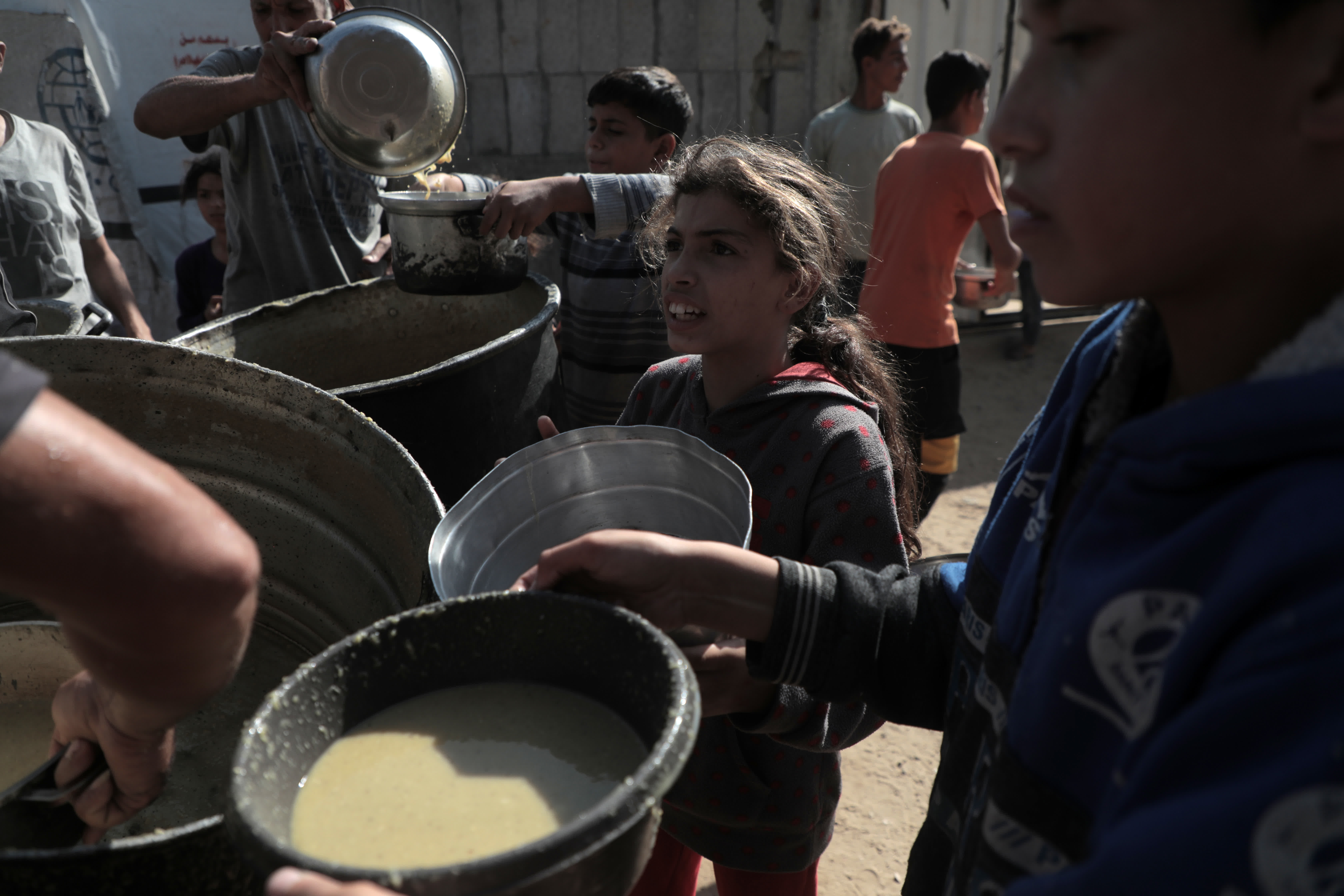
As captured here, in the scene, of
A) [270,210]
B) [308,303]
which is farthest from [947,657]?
[270,210]

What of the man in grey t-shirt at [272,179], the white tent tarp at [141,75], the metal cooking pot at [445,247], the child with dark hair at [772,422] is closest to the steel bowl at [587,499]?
the child with dark hair at [772,422]

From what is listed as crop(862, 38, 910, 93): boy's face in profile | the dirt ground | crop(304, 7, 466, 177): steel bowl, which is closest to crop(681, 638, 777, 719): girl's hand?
the dirt ground

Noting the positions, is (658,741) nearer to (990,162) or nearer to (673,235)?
(673,235)

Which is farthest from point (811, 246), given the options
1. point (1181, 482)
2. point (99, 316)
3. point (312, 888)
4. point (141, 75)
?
point (141, 75)

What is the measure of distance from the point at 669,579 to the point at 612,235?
5.03 feet

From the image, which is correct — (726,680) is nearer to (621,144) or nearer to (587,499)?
(587,499)

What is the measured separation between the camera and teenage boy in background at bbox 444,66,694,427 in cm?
242

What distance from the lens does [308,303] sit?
2.50 meters

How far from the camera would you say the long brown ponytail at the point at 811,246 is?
183 cm

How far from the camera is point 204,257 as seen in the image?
424cm

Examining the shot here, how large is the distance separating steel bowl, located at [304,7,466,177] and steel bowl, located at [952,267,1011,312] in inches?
117

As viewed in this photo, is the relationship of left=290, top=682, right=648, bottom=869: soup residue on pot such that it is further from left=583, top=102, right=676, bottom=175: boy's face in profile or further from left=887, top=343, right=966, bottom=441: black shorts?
left=887, top=343, right=966, bottom=441: black shorts

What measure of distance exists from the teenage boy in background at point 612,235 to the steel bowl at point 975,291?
6.79 ft

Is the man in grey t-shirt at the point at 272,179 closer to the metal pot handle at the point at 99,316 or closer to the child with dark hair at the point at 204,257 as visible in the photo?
the metal pot handle at the point at 99,316
